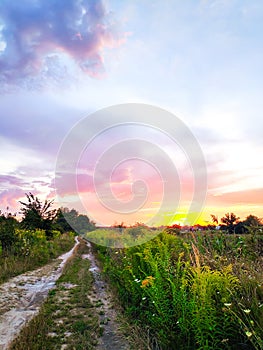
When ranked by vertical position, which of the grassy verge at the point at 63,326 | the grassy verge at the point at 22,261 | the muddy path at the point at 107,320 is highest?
the grassy verge at the point at 22,261

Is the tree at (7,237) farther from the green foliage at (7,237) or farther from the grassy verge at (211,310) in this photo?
the grassy verge at (211,310)

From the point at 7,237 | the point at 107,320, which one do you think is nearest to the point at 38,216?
the point at 7,237

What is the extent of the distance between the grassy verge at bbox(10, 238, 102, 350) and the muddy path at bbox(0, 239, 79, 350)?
0.25 meters

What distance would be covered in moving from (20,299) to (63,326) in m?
2.97

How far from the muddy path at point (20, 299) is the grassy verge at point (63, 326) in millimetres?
249

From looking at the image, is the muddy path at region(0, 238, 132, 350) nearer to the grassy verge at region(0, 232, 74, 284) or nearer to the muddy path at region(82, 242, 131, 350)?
the muddy path at region(82, 242, 131, 350)

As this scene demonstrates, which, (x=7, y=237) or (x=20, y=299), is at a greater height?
(x=7, y=237)

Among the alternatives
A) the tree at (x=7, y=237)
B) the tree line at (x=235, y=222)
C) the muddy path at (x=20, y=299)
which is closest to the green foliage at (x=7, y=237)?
the tree at (x=7, y=237)

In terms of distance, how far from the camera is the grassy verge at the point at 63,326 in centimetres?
456

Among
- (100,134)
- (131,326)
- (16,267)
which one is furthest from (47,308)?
(100,134)

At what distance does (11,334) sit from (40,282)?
572cm

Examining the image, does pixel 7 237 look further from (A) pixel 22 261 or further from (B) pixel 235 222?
(B) pixel 235 222

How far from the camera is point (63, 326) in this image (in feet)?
18.1

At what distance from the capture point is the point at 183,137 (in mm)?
10742
